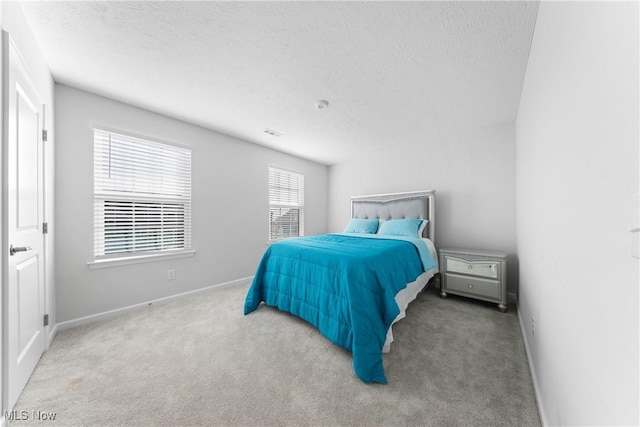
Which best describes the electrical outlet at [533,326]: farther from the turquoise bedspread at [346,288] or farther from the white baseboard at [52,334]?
the white baseboard at [52,334]

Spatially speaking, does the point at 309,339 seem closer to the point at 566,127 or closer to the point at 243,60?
the point at 566,127

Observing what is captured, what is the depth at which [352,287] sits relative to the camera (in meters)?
1.69

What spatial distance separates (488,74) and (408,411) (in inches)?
102

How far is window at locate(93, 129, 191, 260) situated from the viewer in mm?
2357

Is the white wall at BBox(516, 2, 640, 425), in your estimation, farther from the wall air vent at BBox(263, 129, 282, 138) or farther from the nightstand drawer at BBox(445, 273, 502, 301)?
the wall air vent at BBox(263, 129, 282, 138)

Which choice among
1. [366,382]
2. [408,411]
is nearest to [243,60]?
[366,382]

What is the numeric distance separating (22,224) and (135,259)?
1.23m

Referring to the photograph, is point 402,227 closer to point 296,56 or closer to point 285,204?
point 285,204

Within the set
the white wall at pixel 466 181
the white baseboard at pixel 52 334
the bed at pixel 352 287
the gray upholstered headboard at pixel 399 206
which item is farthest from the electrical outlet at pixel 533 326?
the white baseboard at pixel 52 334

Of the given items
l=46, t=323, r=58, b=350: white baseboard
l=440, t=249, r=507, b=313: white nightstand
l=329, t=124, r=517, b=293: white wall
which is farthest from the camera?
l=329, t=124, r=517, b=293: white wall

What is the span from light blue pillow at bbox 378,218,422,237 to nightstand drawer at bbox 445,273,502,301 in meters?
0.69

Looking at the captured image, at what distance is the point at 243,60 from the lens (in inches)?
69.9


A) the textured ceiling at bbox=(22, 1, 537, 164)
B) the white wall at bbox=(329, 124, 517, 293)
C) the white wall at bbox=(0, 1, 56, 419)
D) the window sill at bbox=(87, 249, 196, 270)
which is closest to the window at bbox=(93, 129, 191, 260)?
the window sill at bbox=(87, 249, 196, 270)

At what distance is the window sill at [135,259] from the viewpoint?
2.30 meters
